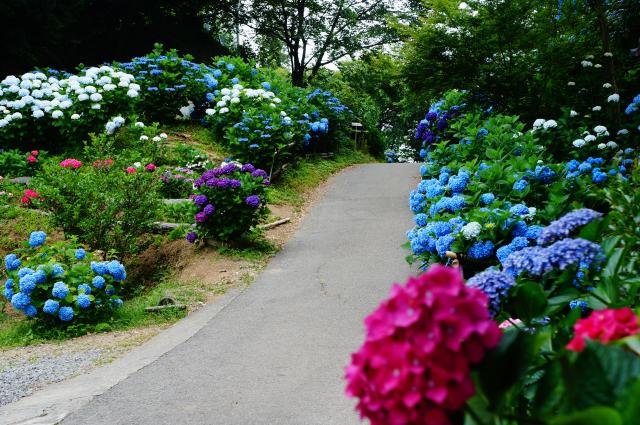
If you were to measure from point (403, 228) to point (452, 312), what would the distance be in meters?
6.85

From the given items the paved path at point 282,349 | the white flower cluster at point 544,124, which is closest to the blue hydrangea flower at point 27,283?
the paved path at point 282,349

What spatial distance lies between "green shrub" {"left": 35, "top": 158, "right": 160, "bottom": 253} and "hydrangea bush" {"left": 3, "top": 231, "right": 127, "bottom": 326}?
0.87 m

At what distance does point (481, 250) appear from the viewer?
4.32 metres

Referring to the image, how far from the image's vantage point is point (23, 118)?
34.6 ft

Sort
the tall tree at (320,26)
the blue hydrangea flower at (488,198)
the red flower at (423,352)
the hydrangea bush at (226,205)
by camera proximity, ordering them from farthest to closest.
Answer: the tall tree at (320,26) → the hydrangea bush at (226,205) → the blue hydrangea flower at (488,198) → the red flower at (423,352)

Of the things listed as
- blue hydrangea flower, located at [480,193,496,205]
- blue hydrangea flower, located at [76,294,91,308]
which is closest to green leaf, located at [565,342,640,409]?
blue hydrangea flower, located at [480,193,496,205]

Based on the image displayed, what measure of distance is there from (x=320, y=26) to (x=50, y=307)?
15.9 m

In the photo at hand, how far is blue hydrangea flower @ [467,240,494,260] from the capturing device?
4309mm

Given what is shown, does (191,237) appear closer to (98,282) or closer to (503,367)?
(98,282)

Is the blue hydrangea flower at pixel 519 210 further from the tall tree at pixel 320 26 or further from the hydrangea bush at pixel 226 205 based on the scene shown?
the tall tree at pixel 320 26

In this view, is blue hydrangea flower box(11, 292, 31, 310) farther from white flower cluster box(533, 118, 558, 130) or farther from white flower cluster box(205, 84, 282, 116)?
white flower cluster box(205, 84, 282, 116)

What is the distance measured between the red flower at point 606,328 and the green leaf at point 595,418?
0.96 feet

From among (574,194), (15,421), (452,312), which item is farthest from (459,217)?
(452,312)

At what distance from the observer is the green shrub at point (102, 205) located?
22.4ft
